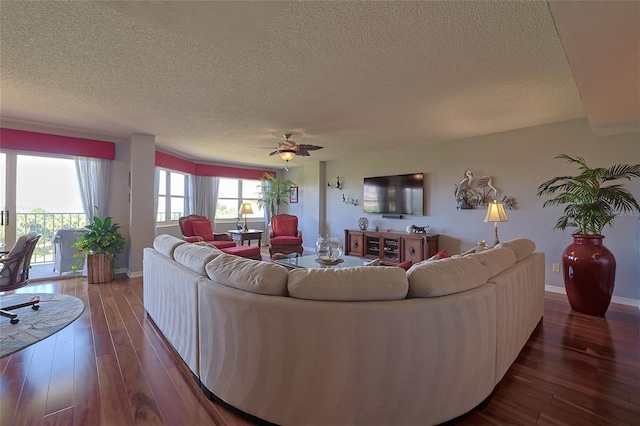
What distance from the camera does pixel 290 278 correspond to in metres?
1.50

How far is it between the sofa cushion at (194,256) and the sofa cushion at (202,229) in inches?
118

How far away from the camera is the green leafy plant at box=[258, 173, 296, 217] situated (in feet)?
25.5

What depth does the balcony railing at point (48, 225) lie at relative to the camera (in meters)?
4.54

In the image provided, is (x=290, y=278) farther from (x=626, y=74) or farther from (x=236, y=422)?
(x=626, y=74)

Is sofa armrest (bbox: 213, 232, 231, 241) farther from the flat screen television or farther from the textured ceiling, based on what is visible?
the flat screen television

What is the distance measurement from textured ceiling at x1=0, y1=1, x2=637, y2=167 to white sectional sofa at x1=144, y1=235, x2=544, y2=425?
149cm

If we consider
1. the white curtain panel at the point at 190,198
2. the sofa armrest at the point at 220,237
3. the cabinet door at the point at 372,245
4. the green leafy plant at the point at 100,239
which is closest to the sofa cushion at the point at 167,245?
the green leafy plant at the point at 100,239

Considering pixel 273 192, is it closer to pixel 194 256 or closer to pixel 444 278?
pixel 194 256

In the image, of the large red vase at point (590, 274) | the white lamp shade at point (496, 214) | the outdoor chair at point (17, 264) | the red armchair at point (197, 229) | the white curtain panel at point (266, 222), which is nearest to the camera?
the outdoor chair at point (17, 264)

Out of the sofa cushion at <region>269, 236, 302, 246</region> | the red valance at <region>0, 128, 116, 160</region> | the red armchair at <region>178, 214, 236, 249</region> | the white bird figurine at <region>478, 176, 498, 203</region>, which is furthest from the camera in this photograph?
the sofa cushion at <region>269, 236, 302, 246</region>

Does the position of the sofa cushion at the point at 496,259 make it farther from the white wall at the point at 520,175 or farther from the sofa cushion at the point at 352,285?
the white wall at the point at 520,175

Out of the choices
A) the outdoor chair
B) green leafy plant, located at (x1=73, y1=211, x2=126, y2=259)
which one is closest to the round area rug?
the outdoor chair

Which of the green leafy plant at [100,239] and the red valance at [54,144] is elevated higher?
the red valance at [54,144]

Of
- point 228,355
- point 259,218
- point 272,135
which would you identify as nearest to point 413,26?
point 228,355
